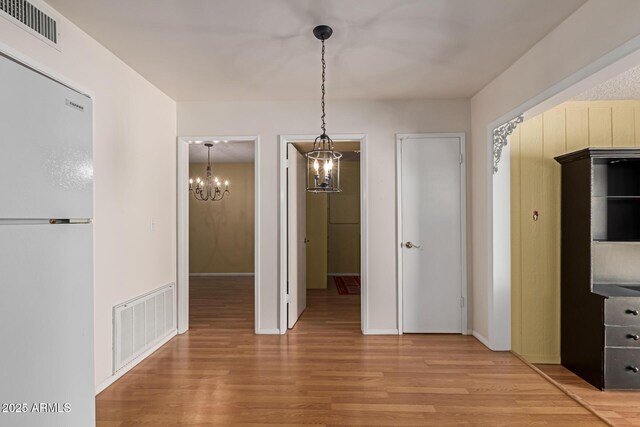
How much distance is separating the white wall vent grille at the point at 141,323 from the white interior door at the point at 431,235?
2.43m

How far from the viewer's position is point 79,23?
7.47 ft

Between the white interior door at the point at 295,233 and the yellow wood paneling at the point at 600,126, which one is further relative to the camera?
the white interior door at the point at 295,233

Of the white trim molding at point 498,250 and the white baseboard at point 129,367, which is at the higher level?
the white trim molding at point 498,250

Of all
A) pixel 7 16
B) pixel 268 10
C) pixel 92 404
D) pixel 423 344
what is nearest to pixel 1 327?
pixel 92 404

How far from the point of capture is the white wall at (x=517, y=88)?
73.4 inches

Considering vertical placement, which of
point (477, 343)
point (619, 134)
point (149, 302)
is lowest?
point (477, 343)

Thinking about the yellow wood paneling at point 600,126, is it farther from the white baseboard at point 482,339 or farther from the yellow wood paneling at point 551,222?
the white baseboard at point 482,339

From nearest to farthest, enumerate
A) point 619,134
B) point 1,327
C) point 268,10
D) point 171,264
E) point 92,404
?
point 1,327
point 92,404
point 268,10
point 619,134
point 171,264

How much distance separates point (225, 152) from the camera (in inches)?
252

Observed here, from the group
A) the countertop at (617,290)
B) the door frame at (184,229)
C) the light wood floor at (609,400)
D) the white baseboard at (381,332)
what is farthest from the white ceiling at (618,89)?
the door frame at (184,229)

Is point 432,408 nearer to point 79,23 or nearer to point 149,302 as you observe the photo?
point 149,302

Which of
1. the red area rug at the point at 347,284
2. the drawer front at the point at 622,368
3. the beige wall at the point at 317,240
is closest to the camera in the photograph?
the drawer front at the point at 622,368

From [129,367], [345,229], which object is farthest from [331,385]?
[345,229]

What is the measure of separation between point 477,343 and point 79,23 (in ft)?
13.6
